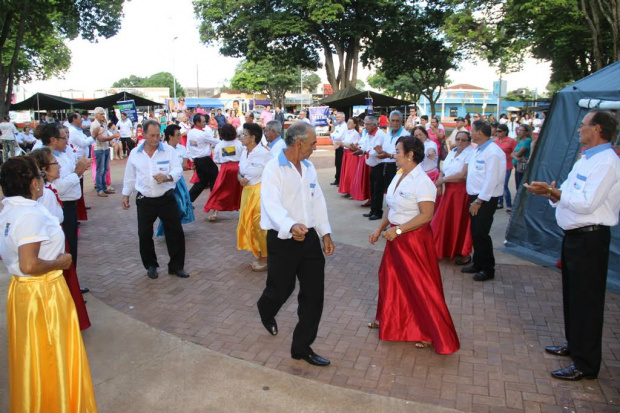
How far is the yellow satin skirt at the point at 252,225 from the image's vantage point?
6.25 m

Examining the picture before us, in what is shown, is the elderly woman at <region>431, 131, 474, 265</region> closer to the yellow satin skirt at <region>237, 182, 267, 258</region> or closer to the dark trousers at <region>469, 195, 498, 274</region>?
the dark trousers at <region>469, 195, 498, 274</region>

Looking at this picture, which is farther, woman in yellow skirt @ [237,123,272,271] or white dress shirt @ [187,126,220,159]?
white dress shirt @ [187,126,220,159]

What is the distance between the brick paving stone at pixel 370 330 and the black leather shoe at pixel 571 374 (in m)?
0.04

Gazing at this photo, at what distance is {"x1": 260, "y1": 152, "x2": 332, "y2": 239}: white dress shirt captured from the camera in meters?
3.54

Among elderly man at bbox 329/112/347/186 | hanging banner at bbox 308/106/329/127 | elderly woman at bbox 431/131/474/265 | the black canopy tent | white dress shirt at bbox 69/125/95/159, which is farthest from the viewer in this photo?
hanging banner at bbox 308/106/329/127

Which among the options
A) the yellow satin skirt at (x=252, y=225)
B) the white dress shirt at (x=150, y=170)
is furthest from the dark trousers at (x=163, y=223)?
the yellow satin skirt at (x=252, y=225)

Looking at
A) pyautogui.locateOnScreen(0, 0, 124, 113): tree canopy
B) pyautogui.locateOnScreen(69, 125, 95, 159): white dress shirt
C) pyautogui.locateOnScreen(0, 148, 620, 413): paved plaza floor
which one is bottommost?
pyautogui.locateOnScreen(0, 148, 620, 413): paved plaza floor

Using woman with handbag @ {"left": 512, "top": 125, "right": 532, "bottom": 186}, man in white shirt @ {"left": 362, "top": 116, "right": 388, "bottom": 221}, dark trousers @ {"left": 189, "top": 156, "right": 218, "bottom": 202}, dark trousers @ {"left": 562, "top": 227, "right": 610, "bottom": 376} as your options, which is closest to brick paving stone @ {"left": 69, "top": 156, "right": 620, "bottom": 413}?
dark trousers @ {"left": 562, "top": 227, "right": 610, "bottom": 376}

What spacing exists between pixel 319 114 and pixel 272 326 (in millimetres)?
23871

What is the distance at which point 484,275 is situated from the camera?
19.0ft

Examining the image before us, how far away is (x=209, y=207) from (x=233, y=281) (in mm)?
3023

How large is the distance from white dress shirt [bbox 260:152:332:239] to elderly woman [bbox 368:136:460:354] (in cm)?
72

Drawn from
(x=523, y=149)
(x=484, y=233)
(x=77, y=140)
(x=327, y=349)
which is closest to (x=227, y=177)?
(x=77, y=140)

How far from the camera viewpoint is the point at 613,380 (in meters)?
3.62
